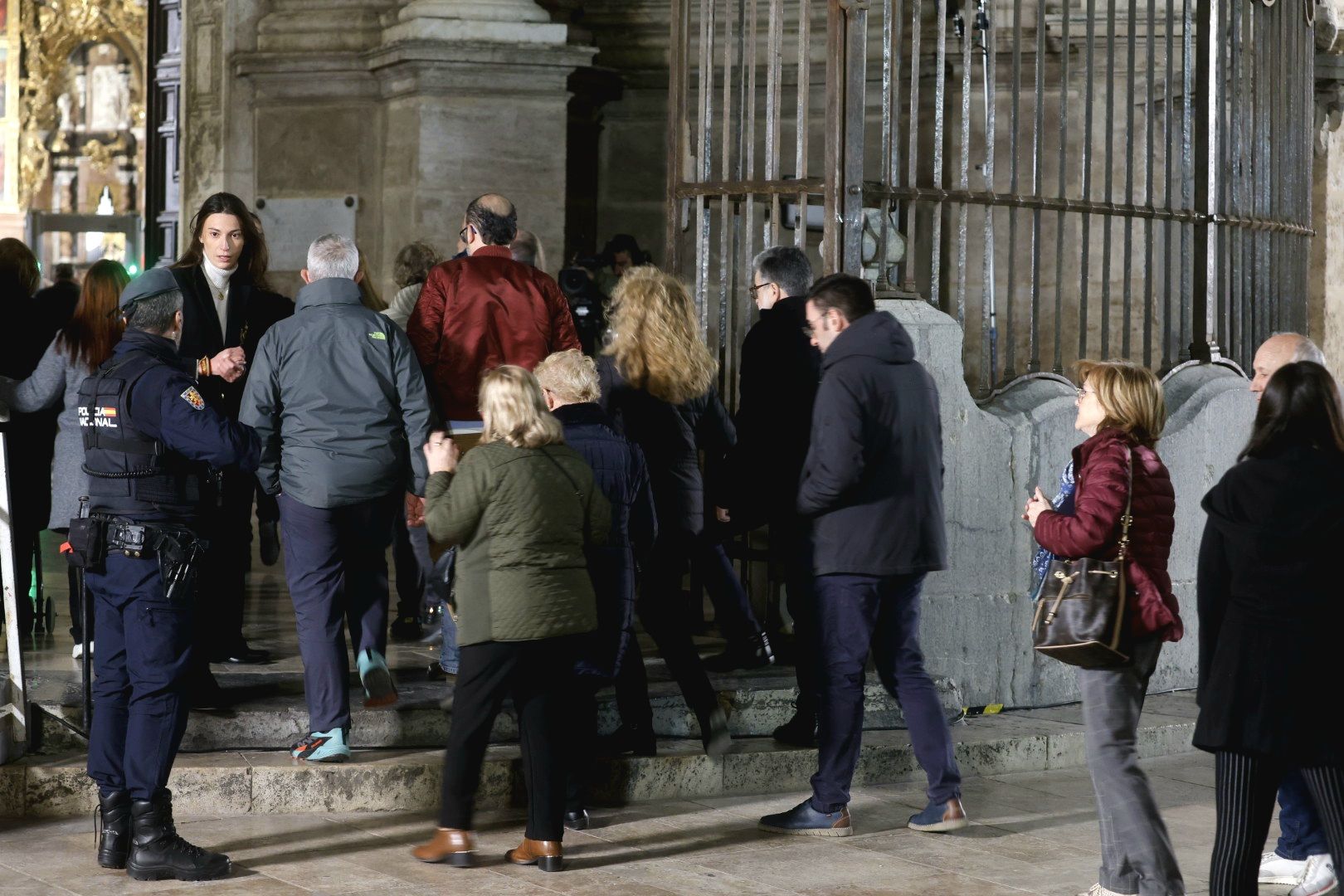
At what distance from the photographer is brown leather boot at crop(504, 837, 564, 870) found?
17.6ft

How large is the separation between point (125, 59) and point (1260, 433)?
3045cm

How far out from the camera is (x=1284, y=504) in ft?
13.8

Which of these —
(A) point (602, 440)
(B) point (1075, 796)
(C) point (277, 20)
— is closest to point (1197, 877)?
(B) point (1075, 796)

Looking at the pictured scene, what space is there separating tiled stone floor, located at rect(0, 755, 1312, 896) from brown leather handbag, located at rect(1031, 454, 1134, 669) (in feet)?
2.59

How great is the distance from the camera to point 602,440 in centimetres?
563

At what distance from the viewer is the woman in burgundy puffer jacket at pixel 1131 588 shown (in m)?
5.00

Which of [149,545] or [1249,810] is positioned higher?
[149,545]

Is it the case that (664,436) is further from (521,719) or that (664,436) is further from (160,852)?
(160,852)

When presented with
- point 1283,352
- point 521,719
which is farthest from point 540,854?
point 1283,352

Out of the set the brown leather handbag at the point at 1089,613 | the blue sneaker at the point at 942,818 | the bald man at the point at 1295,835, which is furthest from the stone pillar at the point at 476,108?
the brown leather handbag at the point at 1089,613

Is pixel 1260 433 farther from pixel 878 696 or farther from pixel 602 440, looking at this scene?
pixel 878 696

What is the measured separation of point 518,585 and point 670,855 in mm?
1033

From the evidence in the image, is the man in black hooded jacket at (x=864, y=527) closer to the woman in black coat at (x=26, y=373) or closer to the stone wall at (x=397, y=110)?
the woman in black coat at (x=26, y=373)

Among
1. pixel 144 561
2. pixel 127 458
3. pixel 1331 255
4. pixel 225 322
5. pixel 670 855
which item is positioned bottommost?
pixel 670 855
